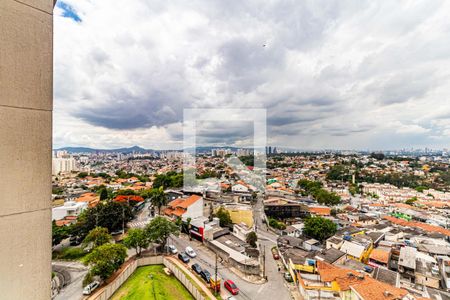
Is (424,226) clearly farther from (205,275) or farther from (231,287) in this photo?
(205,275)

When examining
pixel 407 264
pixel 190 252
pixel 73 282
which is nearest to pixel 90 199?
pixel 73 282

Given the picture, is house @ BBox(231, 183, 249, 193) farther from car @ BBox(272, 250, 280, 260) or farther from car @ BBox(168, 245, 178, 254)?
car @ BBox(168, 245, 178, 254)

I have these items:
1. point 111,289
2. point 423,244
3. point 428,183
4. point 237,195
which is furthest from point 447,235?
point 428,183

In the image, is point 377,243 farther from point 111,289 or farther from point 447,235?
point 111,289

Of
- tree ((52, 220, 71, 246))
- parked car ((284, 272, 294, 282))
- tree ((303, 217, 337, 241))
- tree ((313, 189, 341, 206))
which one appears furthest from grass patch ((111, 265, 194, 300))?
tree ((313, 189, 341, 206))

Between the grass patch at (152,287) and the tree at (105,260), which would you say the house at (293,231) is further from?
the tree at (105,260)

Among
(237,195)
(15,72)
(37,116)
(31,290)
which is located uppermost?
(15,72)
